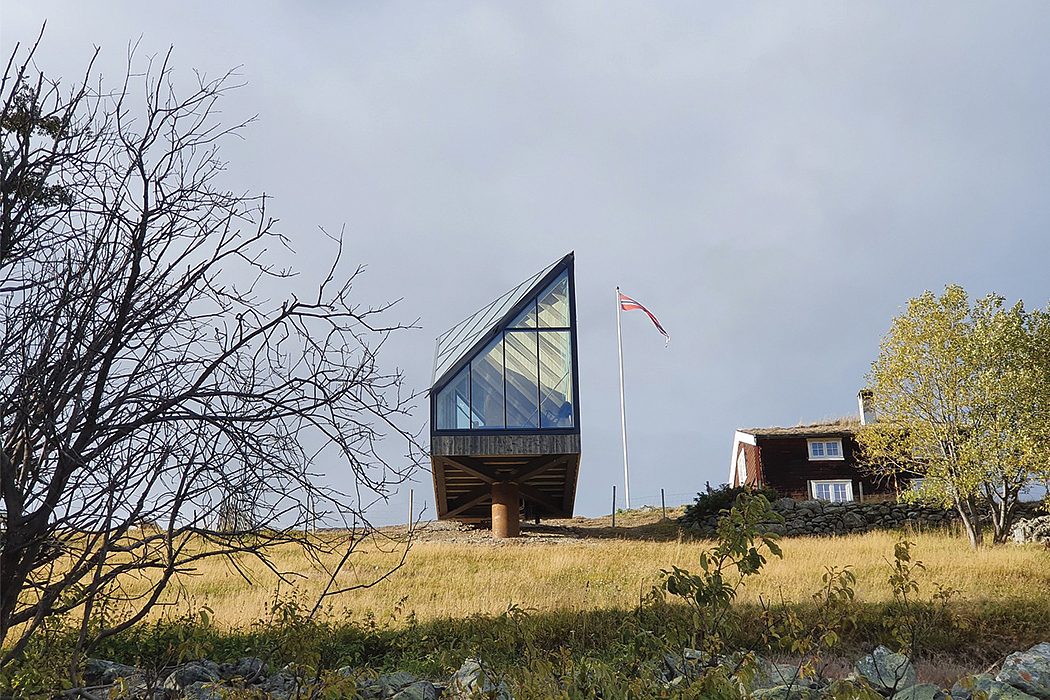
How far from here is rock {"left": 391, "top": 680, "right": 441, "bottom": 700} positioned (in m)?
6.80

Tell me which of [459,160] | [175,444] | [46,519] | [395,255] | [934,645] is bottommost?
[934,645]

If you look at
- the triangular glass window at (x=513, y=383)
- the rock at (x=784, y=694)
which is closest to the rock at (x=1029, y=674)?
the rock at (x=784, y=694)

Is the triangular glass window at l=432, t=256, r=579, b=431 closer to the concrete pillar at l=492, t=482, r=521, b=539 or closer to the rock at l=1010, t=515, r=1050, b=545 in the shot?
the concrete pillar at l=492, t=482, r=521, b=539

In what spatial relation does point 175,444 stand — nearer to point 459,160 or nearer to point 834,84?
point 459,160

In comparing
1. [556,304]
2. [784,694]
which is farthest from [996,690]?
[556,304]

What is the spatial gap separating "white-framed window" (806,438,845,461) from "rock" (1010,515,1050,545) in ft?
31.4

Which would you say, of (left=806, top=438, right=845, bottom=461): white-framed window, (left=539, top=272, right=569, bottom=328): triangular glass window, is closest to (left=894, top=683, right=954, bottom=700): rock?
(left=539, top=272, right=569, bottom=328): triangular glass window

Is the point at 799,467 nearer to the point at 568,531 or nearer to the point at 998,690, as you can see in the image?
the point at 568,531

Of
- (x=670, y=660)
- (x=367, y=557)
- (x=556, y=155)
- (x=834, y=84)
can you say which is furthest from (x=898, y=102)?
(x=367, y=557)

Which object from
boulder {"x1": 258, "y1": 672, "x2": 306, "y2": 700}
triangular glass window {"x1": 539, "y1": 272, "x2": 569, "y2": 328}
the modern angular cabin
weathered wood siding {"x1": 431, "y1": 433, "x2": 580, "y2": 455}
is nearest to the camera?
boulder {"x1": 258, "y1": 672, "x2": 306, "y2": 700}

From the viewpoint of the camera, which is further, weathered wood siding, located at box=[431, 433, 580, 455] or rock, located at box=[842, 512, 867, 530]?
rock, located at box=[842, 512, 867, 530]

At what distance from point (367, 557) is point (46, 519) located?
45.8ft

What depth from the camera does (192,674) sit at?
7.57m

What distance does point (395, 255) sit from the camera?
5250mm
